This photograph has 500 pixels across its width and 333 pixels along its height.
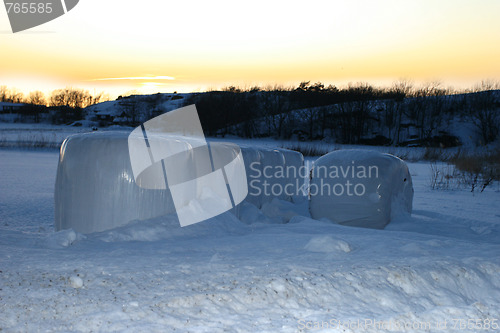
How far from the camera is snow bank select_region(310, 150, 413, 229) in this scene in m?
4.11

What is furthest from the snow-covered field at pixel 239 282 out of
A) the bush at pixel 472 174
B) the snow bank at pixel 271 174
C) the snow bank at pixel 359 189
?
the bush at pixel 472 174

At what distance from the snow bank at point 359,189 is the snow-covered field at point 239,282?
944 mm

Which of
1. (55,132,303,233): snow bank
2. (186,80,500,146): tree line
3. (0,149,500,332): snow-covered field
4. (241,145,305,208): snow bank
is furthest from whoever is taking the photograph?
(186,80,500,146): tree line

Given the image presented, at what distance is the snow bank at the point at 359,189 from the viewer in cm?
411

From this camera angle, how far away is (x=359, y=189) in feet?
13.7

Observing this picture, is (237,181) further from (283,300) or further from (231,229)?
(283,300)

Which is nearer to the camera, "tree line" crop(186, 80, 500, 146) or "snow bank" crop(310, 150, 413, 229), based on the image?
"snow bank" crop(310, 150, 413, 229)

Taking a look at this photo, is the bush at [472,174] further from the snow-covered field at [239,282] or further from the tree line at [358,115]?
the tree line at [358,115]

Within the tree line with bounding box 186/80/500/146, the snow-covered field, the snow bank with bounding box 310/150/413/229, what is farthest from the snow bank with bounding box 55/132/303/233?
the tree line with bounding box 186/80/500/146

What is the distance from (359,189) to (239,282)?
8.40ft

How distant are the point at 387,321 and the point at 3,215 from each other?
158 inches

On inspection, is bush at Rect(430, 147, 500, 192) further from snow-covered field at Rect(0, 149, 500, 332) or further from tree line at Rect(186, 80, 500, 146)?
tree line at Rect(186, 80, 500, 146)

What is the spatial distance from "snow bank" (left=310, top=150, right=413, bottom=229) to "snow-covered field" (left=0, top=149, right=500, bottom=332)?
0.94 m

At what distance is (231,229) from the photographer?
3.23 metres
